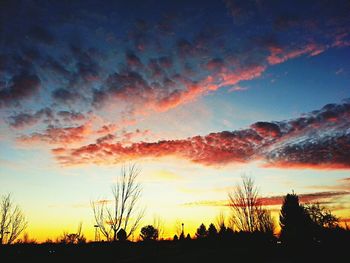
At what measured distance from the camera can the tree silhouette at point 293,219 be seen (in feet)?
166

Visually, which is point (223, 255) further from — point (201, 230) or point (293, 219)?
point (201, 230)

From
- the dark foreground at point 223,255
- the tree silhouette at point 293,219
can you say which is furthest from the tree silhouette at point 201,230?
the dark foreground at point 223,255

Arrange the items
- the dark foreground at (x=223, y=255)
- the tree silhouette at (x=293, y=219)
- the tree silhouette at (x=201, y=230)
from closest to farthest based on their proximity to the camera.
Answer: the dark foreground at (x=223, y=255) → the tree silhouette at (x=293, y=219) → the tree silhouette at (x=201, y=230)

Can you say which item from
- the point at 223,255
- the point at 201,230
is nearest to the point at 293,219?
the point at 223,255

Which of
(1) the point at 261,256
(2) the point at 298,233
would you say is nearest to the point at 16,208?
(1) the point at 261,256

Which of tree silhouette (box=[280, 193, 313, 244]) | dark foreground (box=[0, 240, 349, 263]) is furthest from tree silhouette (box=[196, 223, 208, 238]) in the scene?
dark foreground (box=[0, 240, 349, 263])

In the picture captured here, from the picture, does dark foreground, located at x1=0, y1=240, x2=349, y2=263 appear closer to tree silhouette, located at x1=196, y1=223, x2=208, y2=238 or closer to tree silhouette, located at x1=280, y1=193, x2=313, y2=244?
tree silhouette, located at x1=280, y1=193, x2=313, y2=244

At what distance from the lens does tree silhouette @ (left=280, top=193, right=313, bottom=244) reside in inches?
1996

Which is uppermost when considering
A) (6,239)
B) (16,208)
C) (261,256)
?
(16,208)

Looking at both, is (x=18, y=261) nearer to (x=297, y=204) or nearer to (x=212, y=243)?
(x=212, y=243)

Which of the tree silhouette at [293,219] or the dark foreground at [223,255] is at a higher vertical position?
the tree silhouette at [293,219]

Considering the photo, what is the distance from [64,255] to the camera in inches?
1529

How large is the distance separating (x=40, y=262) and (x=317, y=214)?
56476 mm

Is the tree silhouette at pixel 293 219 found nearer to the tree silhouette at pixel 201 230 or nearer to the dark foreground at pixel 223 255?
the dark foreground at pixel 223 255
